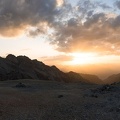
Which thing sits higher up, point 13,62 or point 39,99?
point 13,62

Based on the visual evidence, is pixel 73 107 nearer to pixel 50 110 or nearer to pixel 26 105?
pixel 50 110

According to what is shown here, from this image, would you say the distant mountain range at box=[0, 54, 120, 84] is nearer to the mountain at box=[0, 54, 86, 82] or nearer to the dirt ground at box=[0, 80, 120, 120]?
the mountain at box=[0, 54, 86, 82]

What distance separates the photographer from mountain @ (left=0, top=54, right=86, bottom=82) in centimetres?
8017

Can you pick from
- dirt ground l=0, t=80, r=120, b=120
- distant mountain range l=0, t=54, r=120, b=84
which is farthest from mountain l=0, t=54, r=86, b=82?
dirt ground l=0, t=80, r=120, b=120

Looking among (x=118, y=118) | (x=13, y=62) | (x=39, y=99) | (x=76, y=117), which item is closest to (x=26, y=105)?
(x=39, y=99)

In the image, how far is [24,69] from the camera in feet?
291

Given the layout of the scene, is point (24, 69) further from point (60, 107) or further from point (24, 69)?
point (60, 107)

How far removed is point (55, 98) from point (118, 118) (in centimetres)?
882

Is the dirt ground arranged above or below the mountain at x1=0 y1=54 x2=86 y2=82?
below

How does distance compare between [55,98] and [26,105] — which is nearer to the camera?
Answer: [26,105]

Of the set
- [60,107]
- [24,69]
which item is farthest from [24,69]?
[60,107]

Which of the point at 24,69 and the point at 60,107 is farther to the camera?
the point at 24,69

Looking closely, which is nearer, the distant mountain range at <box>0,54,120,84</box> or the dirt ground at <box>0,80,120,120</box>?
the dirt ground at <box>0,80,120,120</box>

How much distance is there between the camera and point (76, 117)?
65.6 feet
